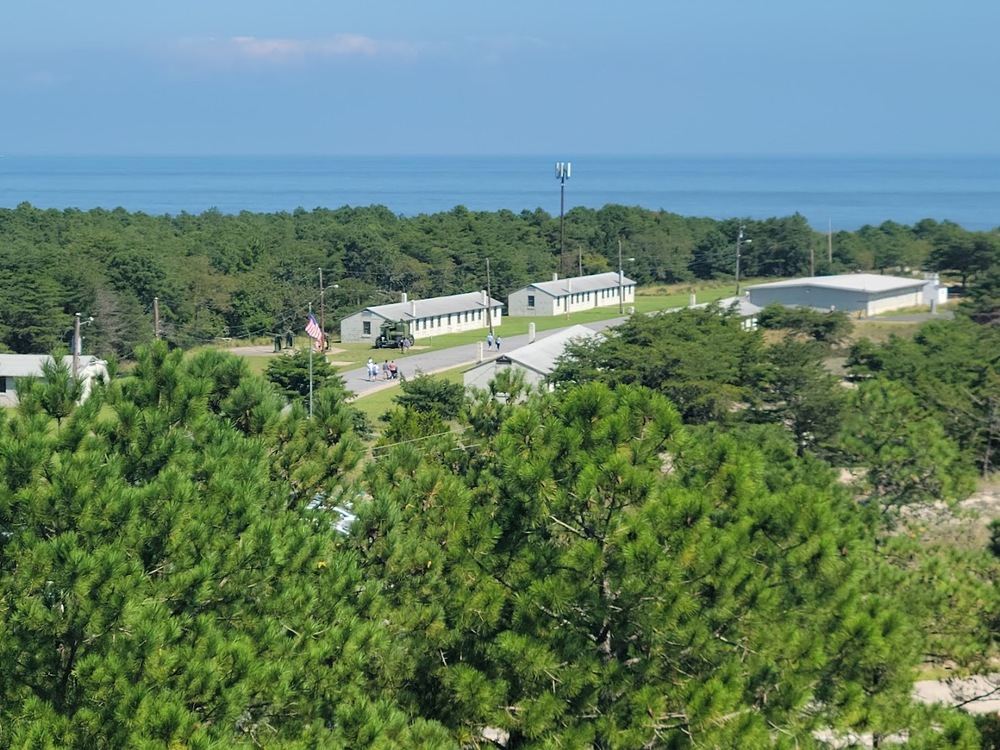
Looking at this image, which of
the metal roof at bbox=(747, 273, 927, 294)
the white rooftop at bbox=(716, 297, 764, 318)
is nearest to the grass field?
the white rooftop at bbox=(716, 297, 764, 318)

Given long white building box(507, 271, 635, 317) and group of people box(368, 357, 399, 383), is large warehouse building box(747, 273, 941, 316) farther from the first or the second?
group of people box(368, 357, 399, 383)

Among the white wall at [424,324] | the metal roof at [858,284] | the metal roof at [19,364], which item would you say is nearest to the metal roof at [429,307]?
the white wall at [424,324]

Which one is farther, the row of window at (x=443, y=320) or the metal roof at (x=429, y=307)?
the row of window at (x=443, y=320)

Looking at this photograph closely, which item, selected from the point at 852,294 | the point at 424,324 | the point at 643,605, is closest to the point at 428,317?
the point at 424,324

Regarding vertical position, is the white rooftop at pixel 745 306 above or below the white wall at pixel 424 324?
above

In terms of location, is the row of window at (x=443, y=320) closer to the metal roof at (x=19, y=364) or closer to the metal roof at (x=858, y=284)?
the metal roof at (x=858, y=284)

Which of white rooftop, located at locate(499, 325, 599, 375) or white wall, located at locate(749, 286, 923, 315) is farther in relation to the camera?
white wall, located at locate(749, 286, 923, 315)

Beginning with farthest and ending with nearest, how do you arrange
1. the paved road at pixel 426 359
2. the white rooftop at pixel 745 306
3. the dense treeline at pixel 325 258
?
the white rooftop at pixel 745 306, the dense treeline at pixel 325 258, the paved road at pixel 426 359
